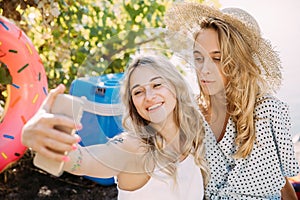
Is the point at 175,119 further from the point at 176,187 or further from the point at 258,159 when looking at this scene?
the point at 258,159

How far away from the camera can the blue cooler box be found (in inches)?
52.5

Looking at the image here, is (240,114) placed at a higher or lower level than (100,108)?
lower

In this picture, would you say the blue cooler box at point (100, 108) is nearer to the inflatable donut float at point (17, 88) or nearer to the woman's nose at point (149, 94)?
the woman's nose at point (149, 94)

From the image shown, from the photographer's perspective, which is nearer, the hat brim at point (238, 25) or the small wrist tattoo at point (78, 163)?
the small wrist tattoo at point (78, 163)

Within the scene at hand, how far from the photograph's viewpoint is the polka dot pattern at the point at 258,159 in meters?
1.79

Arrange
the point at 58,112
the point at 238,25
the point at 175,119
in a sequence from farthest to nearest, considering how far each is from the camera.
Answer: the point at 238,25 < the point at 175,119 < the point at 58,112

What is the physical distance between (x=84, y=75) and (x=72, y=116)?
0.42m

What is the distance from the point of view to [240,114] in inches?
70.4

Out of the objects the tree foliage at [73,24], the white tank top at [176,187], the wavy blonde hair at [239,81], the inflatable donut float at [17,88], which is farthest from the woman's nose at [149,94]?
the tree foliage at [73,24]

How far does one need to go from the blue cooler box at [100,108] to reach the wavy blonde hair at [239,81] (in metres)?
0.36

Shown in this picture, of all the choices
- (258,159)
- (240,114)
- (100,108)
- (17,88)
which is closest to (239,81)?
(240,114)

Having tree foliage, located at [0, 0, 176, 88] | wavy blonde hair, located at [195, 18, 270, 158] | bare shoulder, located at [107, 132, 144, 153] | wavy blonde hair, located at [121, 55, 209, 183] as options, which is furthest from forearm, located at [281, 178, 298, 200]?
tree foliage, located at [0, 0, 176, 88]

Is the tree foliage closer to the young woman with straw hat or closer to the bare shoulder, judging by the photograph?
the young woman with straw hat

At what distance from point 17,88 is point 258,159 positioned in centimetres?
82
